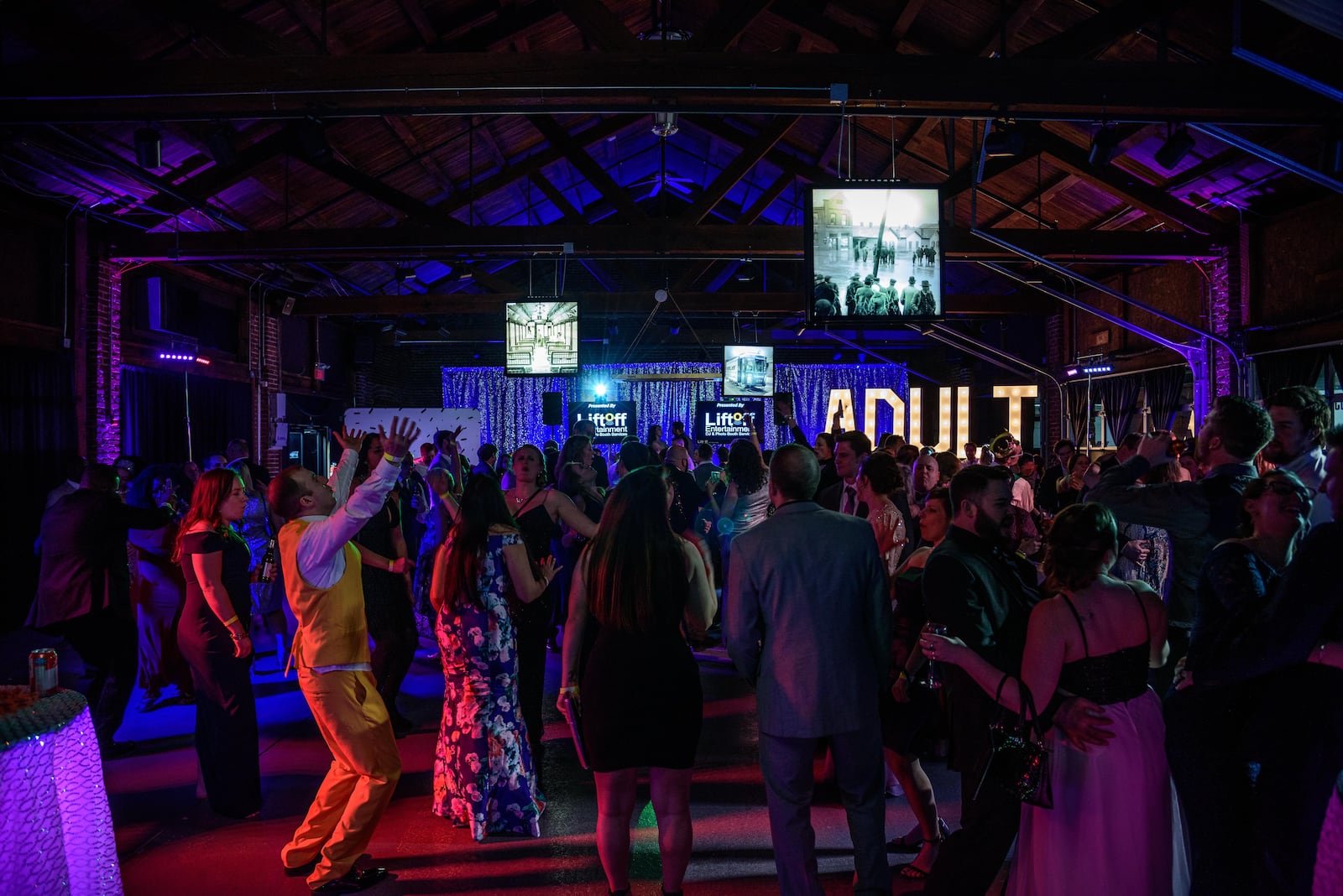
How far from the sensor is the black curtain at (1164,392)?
10.8 meters

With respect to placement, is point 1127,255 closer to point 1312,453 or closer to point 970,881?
point 1312,453

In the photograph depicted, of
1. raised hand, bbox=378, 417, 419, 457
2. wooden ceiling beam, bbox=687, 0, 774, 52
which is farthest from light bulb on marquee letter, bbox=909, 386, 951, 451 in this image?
raised hand, bbox=378, 417, 419, 457

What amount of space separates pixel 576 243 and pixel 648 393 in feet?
31.8

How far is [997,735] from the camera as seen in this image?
2434 mm

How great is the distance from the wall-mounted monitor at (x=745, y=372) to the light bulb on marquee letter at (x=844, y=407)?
3.37 m

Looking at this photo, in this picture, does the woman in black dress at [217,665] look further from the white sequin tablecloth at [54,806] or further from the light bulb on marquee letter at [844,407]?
the light bulb on marquee letter at [844,407]

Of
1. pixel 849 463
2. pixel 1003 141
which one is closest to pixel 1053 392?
pixel 1003 141

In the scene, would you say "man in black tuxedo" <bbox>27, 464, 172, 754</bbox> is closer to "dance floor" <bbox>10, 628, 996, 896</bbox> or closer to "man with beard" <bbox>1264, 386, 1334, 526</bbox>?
"dance floor" <bbox>10, 628, 996, 896</bbox>

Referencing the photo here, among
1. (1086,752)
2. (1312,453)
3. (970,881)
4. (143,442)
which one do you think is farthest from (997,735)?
(143,442)

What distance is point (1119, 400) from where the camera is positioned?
1233 cm

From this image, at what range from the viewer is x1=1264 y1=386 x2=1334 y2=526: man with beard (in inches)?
126

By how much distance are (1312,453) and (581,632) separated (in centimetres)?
272

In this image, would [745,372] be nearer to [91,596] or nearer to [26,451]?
[26,451]

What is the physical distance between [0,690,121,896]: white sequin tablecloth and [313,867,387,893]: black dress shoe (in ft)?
4.92
